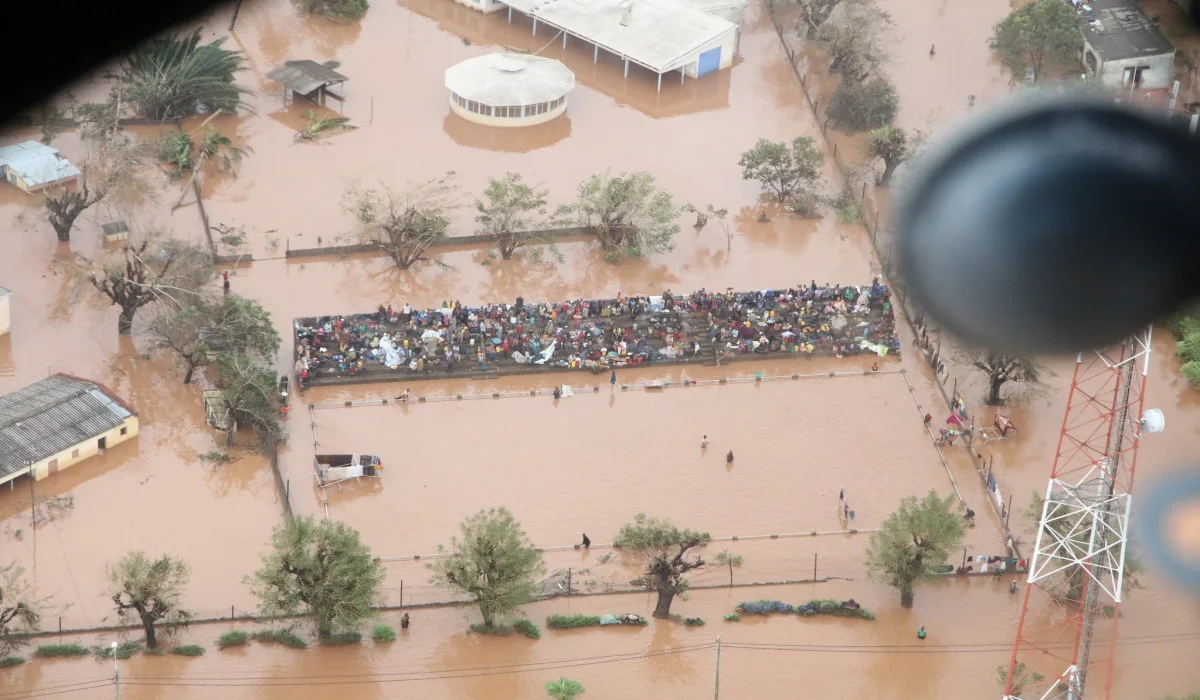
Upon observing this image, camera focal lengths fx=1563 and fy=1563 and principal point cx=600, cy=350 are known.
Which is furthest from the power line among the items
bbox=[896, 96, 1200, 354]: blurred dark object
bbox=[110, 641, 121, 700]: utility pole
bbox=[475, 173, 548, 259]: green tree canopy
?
bbox=[896, 96, 1200, 354]: blurred dark object

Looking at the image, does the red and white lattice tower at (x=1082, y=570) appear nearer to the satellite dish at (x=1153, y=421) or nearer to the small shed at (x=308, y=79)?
the satellite dish at (x=1153, y=421)

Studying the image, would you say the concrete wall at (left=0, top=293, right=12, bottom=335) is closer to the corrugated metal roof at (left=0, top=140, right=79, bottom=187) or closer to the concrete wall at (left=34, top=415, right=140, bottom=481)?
the concrete wall at (left=34, top=415, right=140, bottom=481)

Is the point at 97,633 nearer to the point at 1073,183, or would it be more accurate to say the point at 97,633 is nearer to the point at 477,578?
the point at 477,578

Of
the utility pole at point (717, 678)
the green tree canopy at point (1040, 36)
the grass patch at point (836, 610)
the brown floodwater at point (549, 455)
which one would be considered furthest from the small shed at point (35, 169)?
the green tree canopy at point (1040, 36)

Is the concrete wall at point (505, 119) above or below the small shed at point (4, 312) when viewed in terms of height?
above

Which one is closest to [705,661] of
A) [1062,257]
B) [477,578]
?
[477,578]

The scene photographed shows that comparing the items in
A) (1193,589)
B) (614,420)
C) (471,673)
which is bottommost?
(471,673)
